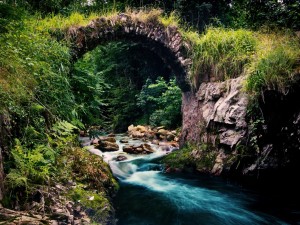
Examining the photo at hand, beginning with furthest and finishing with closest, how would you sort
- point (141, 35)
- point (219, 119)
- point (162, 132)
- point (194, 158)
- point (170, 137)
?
1. point (162, 132)
2. point (170, 137)
3. point (141, 35)
4. point (194, 158)
5. point (219, 119)

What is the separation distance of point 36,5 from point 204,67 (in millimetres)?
5476

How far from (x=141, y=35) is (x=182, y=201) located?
5.04 meters

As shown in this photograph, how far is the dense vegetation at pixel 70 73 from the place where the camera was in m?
2.95

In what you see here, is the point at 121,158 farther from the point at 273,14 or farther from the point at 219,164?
the point at 273,14

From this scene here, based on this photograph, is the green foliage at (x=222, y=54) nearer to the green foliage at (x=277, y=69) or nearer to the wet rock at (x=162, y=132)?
the green foliage at (x=277, y=69)

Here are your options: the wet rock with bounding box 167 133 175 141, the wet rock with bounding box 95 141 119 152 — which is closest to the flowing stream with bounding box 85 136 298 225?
the wet rock with bounding box 95 141 119 152

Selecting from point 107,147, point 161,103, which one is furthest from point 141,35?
point 161,103

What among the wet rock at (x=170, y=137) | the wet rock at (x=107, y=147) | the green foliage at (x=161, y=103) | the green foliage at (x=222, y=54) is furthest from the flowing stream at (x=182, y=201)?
the green foliage at (x=161, y=103)

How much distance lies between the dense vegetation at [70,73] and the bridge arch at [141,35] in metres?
0.27

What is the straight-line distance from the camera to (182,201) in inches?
209

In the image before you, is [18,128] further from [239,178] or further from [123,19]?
[123,19]

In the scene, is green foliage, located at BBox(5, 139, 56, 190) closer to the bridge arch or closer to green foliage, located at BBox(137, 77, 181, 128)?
the bridge arch

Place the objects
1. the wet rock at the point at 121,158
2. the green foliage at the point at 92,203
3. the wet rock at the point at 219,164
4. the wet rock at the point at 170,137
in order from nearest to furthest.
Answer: the green foliage at the point at 92,203 < the wet rock at the point at 219,164 < the wet rock at the point at 121,158 < the wet rock at the point at 170,137

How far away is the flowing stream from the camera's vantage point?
4462mm
